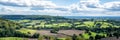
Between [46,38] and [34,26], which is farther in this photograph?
[34,26]

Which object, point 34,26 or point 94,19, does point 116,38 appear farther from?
point 94,19

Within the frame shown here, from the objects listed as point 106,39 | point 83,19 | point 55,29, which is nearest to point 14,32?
point 55,29

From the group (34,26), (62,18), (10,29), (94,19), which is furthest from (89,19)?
(10,29)

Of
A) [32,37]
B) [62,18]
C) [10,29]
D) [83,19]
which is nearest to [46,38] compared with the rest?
[32,37]

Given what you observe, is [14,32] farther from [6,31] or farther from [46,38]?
[46,38]

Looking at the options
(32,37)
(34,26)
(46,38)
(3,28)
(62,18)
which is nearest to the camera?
(46,38)

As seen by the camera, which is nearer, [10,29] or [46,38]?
[46,38]

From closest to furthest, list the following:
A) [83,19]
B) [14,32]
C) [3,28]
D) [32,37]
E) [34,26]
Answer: [32,37] < [14,32] < [3,28] < [34,26] < [83,19]

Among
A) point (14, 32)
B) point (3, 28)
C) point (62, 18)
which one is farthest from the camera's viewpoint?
point (62, 18)

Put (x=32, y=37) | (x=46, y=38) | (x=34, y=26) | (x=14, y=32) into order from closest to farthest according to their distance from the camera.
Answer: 1. (x=46, y=38)
2. (x=32, y=37)
3. (x=14, y=32)
4. (x=34, y=26)
